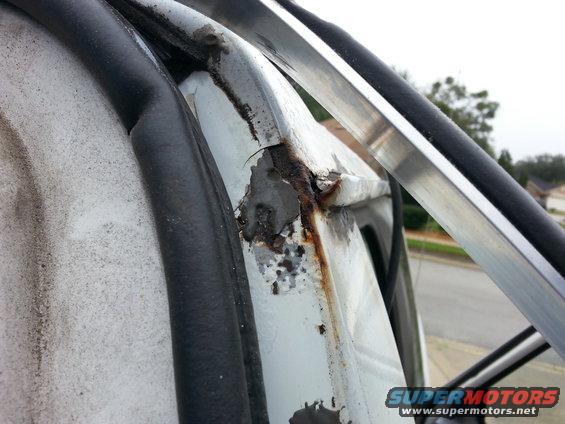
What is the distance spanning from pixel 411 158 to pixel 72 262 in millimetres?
538

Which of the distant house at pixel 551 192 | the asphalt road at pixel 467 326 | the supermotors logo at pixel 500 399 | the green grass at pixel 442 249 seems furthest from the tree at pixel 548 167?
the supermotors logo at pixel 500 399

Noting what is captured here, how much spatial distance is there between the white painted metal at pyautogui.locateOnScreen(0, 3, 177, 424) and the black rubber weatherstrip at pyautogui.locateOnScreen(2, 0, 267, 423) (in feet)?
0.22

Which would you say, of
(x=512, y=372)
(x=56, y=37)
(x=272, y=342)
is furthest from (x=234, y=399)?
(x=512, y=372)

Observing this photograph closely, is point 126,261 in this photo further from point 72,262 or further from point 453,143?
point 453,143

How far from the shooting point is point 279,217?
0.75m

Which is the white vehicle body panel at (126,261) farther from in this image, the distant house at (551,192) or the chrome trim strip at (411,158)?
the distant house at (551,192)

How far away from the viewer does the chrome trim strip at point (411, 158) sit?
62 cm

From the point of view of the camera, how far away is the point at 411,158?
69cm

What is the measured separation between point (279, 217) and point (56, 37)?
0.48 metres

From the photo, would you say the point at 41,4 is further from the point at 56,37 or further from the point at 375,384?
the point at 375,384

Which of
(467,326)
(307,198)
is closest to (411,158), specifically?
(307,198)

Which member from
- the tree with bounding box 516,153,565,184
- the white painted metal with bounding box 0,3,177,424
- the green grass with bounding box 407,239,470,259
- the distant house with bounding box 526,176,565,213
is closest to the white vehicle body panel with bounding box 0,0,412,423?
the white painted metal with bounding box 0,3,177,424

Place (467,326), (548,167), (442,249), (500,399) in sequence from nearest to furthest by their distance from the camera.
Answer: (500,399) < (467,326) < (442,249) < (548,167)

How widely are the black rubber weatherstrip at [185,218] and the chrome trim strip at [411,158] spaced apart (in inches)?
6.8
